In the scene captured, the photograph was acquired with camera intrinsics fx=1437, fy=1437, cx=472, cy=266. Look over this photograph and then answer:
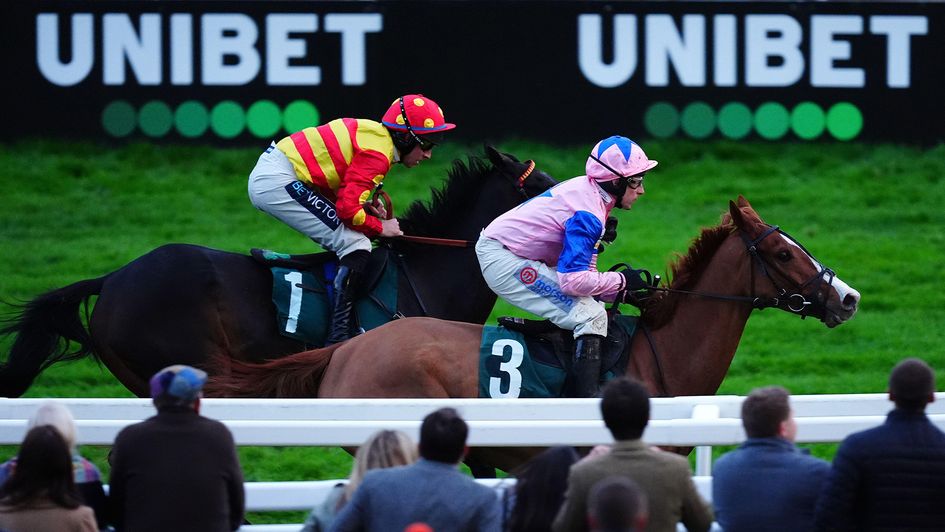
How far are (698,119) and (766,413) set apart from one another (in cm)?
891

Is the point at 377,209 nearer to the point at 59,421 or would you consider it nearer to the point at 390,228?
the point at 390,228

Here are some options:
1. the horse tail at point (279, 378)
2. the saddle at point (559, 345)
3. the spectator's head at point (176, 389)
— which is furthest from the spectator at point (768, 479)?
the horse tail at point (279, 378)

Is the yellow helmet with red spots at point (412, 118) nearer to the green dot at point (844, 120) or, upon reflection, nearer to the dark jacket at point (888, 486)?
the dark jacket at point (888, 486)

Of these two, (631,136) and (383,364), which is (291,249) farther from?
(383,364)

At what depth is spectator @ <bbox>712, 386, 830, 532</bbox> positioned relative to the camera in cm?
405

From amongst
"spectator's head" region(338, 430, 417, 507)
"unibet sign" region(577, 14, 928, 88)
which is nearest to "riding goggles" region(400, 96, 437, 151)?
"spectator's head" region(338, 430, 417, 507)

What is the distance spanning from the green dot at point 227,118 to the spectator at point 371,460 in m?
8.75

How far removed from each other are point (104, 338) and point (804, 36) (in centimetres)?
738

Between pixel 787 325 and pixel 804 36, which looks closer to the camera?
pixel 787 325

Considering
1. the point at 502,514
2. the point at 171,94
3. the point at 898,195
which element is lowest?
the point at 502,514

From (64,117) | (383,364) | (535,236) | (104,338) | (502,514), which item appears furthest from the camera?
(64,117)

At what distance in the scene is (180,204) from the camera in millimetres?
13062

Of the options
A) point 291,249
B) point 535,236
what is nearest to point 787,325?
point 291,249

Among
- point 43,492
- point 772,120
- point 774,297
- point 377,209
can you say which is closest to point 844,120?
point 772,120
